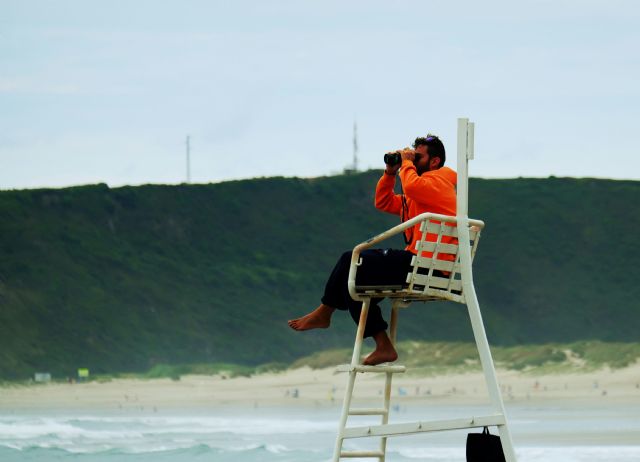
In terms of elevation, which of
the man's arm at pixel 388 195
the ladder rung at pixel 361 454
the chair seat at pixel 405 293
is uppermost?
the man's arm at pixel 388 195

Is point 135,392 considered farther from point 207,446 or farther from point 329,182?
point 329,182

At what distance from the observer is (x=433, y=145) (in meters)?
6.96

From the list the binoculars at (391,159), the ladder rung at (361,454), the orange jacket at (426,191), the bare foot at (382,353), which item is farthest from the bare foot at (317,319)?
the binoculars at (391,159)

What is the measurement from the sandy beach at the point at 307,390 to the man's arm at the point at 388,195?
38816 mm

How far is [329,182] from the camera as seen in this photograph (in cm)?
10962

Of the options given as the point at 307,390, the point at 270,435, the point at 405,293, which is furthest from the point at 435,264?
the point at 307,390

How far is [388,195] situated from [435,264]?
621 millimetres

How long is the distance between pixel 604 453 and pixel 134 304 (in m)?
62.3

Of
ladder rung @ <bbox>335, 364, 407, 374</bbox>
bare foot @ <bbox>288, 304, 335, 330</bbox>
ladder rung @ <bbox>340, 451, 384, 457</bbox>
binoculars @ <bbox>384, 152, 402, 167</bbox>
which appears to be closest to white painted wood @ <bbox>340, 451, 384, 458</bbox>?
ladder rung @ <bbox>340, 451, 384, 457</bbox>

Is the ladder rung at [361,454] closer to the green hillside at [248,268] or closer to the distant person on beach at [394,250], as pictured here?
the distant person on beach at [394,250]

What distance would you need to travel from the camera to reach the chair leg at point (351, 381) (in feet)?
20.9

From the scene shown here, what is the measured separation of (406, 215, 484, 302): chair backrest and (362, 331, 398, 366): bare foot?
430 mm

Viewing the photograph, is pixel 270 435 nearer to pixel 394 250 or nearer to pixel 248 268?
→ pixel 394 250

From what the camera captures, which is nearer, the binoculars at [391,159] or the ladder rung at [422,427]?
the ladder rung at [422,427]
